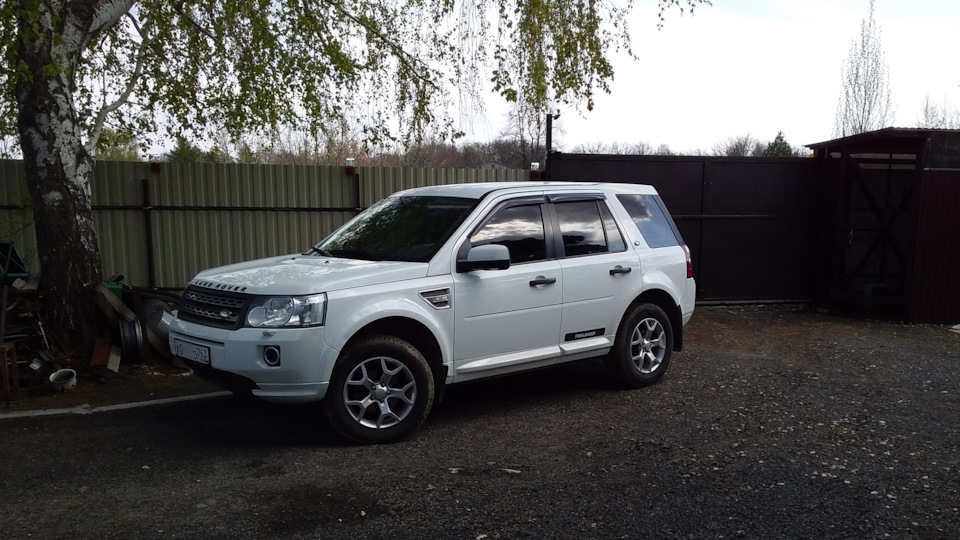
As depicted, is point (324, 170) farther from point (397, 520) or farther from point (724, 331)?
point (397, 520)

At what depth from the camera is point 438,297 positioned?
5.39m

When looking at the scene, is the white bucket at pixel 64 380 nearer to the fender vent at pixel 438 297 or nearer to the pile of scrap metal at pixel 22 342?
the pile of scrap metal at pixel 22 342

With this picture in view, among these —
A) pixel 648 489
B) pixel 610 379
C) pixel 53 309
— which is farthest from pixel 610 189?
pixel 53 309

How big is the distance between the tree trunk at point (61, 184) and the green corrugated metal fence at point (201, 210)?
7.33 feet

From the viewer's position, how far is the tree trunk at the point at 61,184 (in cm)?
701

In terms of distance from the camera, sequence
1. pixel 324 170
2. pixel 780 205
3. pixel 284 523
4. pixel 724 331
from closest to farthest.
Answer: pixel 284 523
pixel 724 331
pixel 324 170
pixel 780 205

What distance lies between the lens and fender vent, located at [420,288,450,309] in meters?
5.34

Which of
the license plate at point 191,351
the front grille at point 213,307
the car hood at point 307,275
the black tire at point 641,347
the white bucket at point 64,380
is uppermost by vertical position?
the car hood at point 307,275

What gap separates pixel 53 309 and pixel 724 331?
25.4 feet

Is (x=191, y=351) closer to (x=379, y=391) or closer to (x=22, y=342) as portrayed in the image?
(x=379, y=391)

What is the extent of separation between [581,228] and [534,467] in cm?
235

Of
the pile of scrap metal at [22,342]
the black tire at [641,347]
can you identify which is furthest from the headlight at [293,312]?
the black tire at [641,347]

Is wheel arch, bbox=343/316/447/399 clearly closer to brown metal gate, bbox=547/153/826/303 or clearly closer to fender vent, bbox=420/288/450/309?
fender vent, bbox=420/288/450/309

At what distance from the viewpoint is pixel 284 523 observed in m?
3.96
